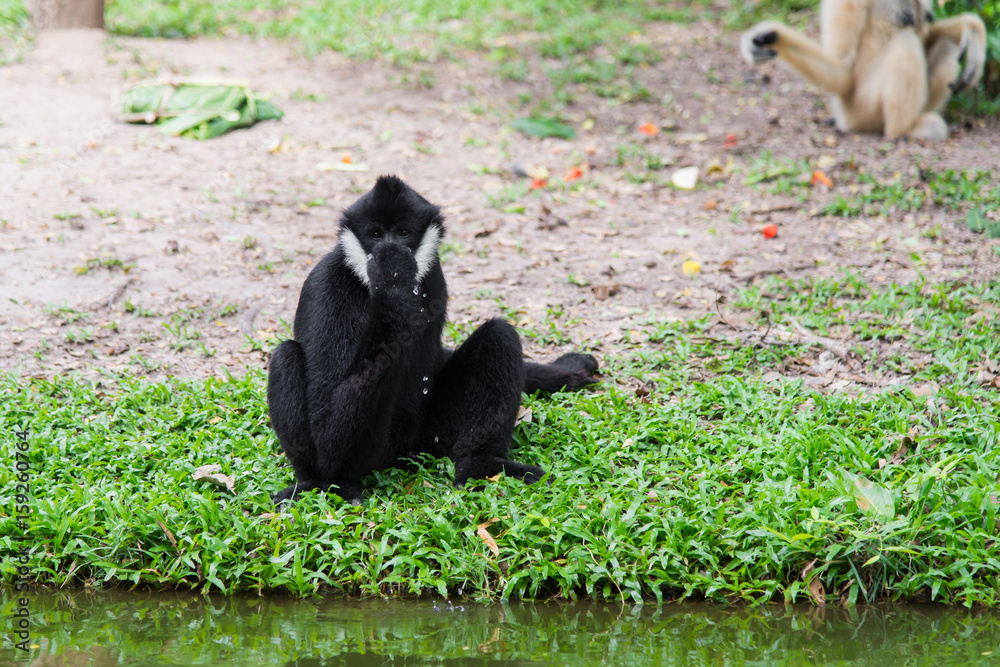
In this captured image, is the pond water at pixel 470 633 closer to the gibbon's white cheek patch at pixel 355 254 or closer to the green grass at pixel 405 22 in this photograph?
the gibbon's white cheek patch at pixel 355 254

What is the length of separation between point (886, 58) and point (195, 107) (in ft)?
23.8

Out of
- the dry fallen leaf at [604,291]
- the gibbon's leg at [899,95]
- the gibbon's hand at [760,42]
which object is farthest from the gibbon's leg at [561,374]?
the gibbon's leg at [899,95]

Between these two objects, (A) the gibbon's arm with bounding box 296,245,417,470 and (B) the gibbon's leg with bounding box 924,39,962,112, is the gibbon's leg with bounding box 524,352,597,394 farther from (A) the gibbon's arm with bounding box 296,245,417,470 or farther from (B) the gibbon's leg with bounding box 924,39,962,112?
(B) the gibbon's leg with bounding box 924,39,962,112

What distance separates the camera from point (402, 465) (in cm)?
424

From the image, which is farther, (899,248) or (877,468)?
(899,248)

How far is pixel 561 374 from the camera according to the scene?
16.1ft

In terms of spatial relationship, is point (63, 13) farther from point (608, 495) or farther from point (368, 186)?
point (608, 495)

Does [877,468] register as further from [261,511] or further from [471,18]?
[471,18]

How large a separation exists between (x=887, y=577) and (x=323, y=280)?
2697mm

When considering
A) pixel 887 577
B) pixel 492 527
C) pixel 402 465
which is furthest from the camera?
pixel 402 465

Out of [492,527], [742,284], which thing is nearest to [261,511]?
[492,527]

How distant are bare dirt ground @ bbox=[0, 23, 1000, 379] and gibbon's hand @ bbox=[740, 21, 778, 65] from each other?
0.78 meters

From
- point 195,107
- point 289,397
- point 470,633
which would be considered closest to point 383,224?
point 289,397

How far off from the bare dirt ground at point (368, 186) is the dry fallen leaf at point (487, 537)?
1927mm
